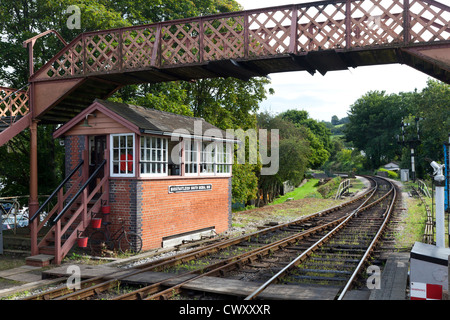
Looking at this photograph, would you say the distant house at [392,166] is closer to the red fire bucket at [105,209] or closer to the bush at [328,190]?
the bush at [328,190]

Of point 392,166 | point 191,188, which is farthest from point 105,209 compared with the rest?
point 392,166

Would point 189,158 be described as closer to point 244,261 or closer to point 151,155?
point 151,155

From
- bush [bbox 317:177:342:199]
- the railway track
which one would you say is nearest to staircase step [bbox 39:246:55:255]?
the railway track

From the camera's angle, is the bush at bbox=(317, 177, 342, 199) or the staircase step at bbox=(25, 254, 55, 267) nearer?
the staircase step at bbox=(25, 254, 55, 267)

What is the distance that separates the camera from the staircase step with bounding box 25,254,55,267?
10.2 meters

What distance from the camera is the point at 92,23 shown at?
17672 millimetres

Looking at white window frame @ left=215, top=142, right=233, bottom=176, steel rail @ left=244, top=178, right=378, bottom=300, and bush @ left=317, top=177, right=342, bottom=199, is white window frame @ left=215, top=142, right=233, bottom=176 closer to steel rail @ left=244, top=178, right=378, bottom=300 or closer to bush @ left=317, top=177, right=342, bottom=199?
steel rail @ left=244, top=178, right=378, bottom=300

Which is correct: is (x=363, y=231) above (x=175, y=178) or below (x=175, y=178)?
below

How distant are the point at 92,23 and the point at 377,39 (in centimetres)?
1261

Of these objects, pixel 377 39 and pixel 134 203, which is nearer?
pixel 377 39

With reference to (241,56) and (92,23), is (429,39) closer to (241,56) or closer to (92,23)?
(241,56)
